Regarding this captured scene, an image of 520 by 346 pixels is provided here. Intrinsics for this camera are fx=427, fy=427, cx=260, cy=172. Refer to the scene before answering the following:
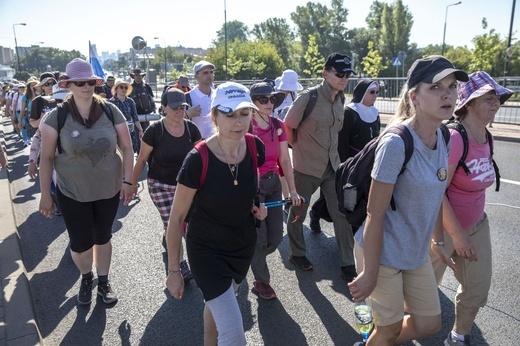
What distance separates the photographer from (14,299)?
12.2 feet

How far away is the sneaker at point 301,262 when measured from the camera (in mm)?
4445

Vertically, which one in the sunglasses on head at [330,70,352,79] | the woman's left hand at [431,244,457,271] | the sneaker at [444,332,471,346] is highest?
the sunglasses on head at [330,70,352,79]

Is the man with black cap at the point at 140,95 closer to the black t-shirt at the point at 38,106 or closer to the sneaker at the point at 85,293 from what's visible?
the black t-shirt at the point at 38,106

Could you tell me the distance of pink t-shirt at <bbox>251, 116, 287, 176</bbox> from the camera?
12.8 feet

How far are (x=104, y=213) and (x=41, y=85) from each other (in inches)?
234

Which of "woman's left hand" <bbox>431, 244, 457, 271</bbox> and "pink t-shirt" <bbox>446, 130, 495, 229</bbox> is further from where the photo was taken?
"pink t-shirt" <bbox>446, 130, 495, 229</bbox>

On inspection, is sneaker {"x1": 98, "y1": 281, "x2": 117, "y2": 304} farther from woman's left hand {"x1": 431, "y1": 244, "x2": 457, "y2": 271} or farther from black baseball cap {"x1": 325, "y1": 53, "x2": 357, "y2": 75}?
black baseball cap {"x1": 325, "y1": 53, "x2": 357, "y2": 75}

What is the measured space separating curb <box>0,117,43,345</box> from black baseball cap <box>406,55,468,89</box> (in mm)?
3102

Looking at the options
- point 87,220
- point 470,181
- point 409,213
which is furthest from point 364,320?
point 87,220

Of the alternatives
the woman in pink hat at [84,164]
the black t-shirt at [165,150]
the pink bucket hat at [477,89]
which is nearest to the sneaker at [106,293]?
A: the woman in pink hat at [84,164]

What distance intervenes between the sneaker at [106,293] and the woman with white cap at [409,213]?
7.93ft

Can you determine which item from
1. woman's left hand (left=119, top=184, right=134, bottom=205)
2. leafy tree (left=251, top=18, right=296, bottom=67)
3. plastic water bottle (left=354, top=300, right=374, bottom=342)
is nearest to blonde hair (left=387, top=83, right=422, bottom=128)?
plastic water bottle (left=354, top=300, right=374, bottom=342)

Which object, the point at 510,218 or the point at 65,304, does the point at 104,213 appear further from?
the point at 510,218

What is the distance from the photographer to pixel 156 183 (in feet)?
14.2
